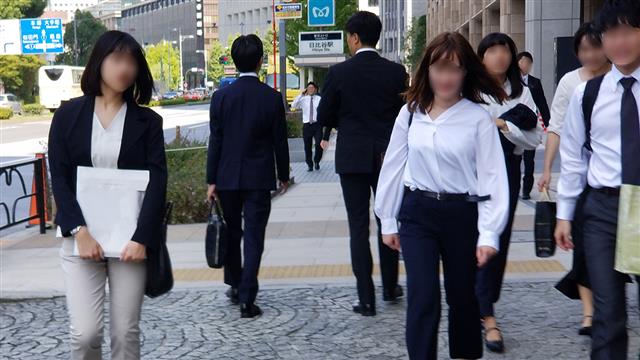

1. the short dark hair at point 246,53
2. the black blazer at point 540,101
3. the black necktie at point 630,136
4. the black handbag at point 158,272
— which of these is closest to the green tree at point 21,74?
the short dark hair at point 246,53

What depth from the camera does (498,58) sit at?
5492 millimetres

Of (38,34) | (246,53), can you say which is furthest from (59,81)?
(246,53)

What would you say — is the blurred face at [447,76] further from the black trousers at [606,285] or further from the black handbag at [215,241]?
the black handbag at [215,241]

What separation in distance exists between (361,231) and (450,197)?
6.96 feet

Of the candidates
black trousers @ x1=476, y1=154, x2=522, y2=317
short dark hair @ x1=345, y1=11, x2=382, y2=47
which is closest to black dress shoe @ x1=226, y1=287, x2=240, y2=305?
black trousers @ x1=476, y1=154, x2=522, y2=317

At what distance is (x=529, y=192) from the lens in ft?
41.3

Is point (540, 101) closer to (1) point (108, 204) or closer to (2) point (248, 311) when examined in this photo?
(2) point (248, 311)

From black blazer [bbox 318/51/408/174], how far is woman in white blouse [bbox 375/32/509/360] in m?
1.90

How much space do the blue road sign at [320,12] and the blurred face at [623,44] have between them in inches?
777

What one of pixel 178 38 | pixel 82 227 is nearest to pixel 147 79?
pixel 82 227

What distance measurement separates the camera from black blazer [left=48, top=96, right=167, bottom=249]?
3.87 metres

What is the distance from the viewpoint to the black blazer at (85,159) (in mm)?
3869

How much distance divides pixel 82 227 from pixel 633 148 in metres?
2.37

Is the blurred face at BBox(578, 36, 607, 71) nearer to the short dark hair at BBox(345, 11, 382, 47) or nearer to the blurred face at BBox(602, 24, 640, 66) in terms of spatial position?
the short dark hair at BBox(345, 11, 382, 47)
